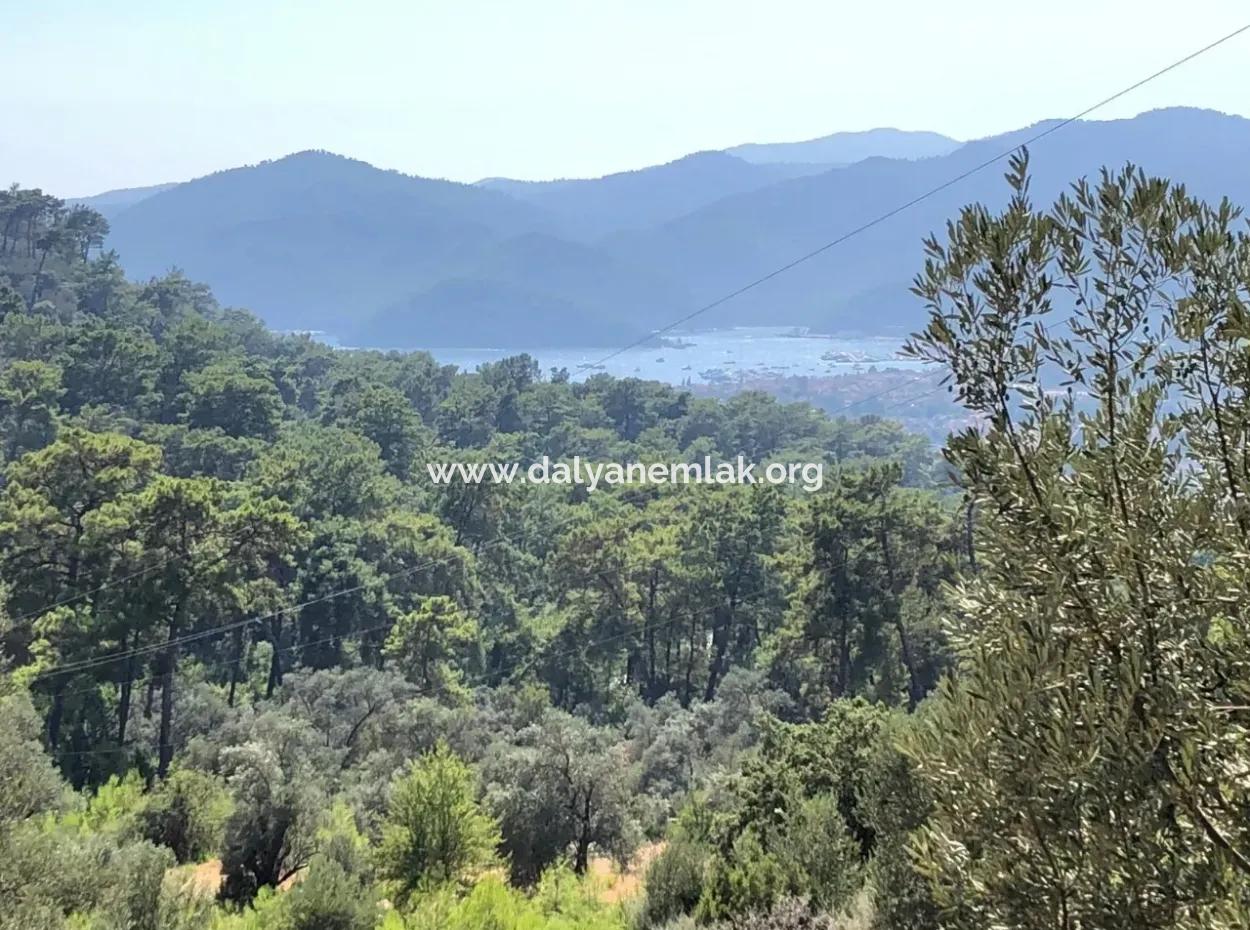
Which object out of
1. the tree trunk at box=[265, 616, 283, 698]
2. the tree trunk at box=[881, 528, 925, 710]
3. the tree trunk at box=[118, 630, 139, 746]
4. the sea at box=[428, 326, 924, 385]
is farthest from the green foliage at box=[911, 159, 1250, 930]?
the sea at box=[428, 326, 924, 385]

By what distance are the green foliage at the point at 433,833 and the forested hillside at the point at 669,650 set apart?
5 cm

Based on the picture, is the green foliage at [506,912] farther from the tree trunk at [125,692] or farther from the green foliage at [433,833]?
the tree trunk at [125,692]

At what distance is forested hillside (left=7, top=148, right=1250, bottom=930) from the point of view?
87.6 inches

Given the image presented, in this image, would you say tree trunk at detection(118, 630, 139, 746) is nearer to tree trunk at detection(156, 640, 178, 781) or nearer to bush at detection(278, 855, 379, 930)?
tree trunk at detection(156, 640, 178, 781)

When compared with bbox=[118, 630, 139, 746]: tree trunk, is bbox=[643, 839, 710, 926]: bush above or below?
above

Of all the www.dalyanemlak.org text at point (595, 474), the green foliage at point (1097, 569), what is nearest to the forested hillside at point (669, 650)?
the green foliage at point (1097, 569)

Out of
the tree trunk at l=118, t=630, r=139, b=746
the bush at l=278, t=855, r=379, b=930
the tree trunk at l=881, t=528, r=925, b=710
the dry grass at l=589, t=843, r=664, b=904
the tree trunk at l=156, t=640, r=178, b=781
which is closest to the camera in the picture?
the bush at l=278, t=855, r=379, b=930

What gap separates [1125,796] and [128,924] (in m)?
9.83

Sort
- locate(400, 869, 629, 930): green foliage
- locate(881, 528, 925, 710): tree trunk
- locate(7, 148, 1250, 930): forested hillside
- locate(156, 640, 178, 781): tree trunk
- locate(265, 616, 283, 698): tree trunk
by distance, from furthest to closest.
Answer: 1. locate(265, 616, 283, 698): tree trunk
2. locate(881, 528, 925, 710): tree trunk
3. locate(156, 640, 178, 781): tree trunk
4. locate(400, 869, 629, 930): green foliage
5. locate(7, 148, 1250, 930): forested hillside

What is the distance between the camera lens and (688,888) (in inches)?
373

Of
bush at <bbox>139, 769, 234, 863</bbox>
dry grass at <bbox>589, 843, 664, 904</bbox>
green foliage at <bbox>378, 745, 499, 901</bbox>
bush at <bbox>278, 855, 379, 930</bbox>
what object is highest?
bush at <bbox>278, 855, 379, 930</bbox>

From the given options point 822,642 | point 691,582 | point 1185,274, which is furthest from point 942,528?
point 1185,274

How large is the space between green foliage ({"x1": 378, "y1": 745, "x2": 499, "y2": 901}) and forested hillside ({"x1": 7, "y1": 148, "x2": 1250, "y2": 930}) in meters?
0.05

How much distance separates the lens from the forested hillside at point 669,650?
2.22 m
